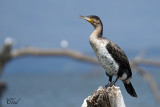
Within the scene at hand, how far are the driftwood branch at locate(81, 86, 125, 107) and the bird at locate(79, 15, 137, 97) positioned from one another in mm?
654

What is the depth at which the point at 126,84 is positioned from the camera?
549 cm

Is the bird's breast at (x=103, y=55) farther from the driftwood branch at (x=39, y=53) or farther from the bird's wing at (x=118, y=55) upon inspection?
the driftwood branch at (x=39, y=53)

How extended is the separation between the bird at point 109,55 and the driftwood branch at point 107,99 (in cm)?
65

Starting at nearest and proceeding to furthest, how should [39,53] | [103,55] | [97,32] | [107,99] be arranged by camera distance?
[107,99] → [103,55] → [97,32] → [39,53]

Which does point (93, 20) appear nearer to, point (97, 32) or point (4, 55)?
point (97, 32)

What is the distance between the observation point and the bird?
5309mm

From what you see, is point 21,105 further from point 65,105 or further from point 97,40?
point 97,40

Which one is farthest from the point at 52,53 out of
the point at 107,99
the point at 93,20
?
the point at 107,99

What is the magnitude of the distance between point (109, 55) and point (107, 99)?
2.92 ft

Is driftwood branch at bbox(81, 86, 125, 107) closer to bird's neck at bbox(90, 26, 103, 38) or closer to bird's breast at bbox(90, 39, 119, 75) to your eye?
bird's breast at bbox(90, 39, 119, 75)

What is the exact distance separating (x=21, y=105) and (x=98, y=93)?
1136 cm

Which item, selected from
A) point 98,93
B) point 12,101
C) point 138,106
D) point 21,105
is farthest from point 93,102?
point 21,105

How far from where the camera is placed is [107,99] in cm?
460

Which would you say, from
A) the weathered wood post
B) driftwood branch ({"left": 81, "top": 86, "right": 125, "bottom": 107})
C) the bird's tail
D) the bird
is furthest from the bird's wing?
the weathered wood post
